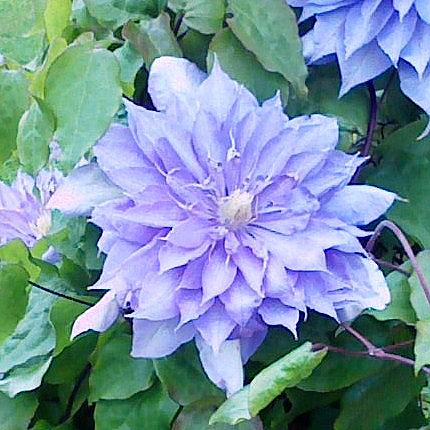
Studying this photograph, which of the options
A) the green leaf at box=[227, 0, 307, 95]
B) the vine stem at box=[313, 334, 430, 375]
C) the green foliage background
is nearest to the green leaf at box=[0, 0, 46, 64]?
the green foliage background

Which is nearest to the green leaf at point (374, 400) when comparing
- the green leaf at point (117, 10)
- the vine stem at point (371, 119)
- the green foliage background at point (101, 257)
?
the green foliage background at point (101, 257)

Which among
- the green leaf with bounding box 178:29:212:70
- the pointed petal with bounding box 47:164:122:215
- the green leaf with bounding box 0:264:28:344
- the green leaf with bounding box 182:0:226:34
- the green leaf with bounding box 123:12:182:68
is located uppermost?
the green leaf with bounding box 182:0:226:34

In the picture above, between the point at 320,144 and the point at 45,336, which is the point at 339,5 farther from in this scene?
the point at 45,336

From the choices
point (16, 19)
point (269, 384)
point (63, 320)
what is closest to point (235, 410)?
point (269, 384)

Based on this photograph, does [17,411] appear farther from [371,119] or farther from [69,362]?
[371,119]

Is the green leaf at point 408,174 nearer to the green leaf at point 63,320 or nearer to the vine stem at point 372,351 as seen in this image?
the vine stem at point 372,351

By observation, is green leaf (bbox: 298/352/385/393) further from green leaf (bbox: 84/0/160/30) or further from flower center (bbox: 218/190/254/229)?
green leaf (bbox: 84/0/160/30)

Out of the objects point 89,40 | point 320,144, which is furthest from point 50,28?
point 320,144
